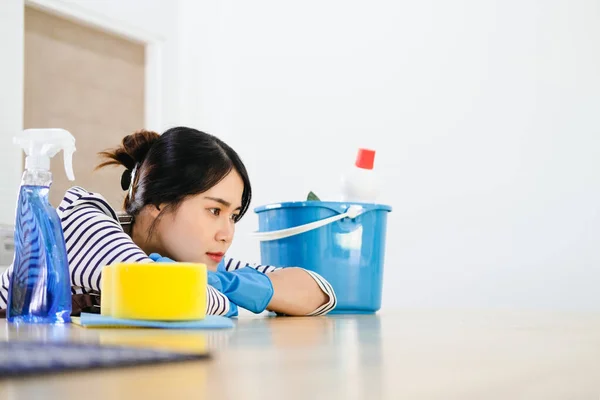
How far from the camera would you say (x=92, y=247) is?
1.06m

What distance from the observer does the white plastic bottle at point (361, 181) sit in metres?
1.54

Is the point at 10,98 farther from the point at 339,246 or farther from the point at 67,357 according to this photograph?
the point at 67,357

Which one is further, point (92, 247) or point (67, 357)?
point (92, 247)

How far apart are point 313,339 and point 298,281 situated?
67 centimetres

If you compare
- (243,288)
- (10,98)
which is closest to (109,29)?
(10,98)

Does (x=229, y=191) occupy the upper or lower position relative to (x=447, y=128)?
lower

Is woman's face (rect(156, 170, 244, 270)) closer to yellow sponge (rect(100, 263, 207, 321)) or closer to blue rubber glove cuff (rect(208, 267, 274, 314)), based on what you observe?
blue rubber glove cuff (rect(208, 267, 274, 314))

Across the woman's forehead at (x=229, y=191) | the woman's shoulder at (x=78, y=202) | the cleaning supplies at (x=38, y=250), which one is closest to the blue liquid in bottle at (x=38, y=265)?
the cleaning supplies at (x=38, y=250)

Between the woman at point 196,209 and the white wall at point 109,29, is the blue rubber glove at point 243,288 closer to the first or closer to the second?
the woman at point 196,209

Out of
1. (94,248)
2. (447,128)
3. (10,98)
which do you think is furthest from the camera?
(447,128)

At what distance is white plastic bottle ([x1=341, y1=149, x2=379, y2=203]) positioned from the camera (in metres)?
1.54

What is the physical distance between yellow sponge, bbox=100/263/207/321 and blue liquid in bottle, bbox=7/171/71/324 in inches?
3.0

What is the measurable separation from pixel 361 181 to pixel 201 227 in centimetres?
35

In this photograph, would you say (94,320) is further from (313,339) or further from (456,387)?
(456,387)
